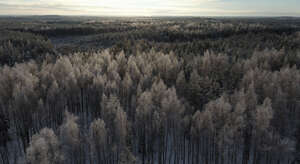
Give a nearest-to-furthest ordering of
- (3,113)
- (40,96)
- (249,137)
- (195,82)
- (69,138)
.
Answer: (69,138) < (249,137) < (3,113) < (40,96) < (195,82)

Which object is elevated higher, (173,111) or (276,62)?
(276,62)

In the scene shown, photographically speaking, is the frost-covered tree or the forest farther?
the forest

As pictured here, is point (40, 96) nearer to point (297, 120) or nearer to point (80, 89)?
point (80, 89)

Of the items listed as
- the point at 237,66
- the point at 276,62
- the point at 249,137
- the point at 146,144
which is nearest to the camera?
the point at 249,137

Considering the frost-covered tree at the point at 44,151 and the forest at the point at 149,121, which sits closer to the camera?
the frost-covered tree at the point at 44,151

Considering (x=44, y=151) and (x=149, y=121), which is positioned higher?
(x=44, y=151)

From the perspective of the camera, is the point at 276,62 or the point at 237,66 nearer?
the point at 237,66

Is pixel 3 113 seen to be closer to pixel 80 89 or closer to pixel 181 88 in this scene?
pixel 80 89

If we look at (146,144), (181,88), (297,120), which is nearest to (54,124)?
(146,144)

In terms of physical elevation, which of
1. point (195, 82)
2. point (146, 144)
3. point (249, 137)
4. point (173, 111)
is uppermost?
point (195, 82)

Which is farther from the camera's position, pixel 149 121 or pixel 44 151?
pixel 149 121
